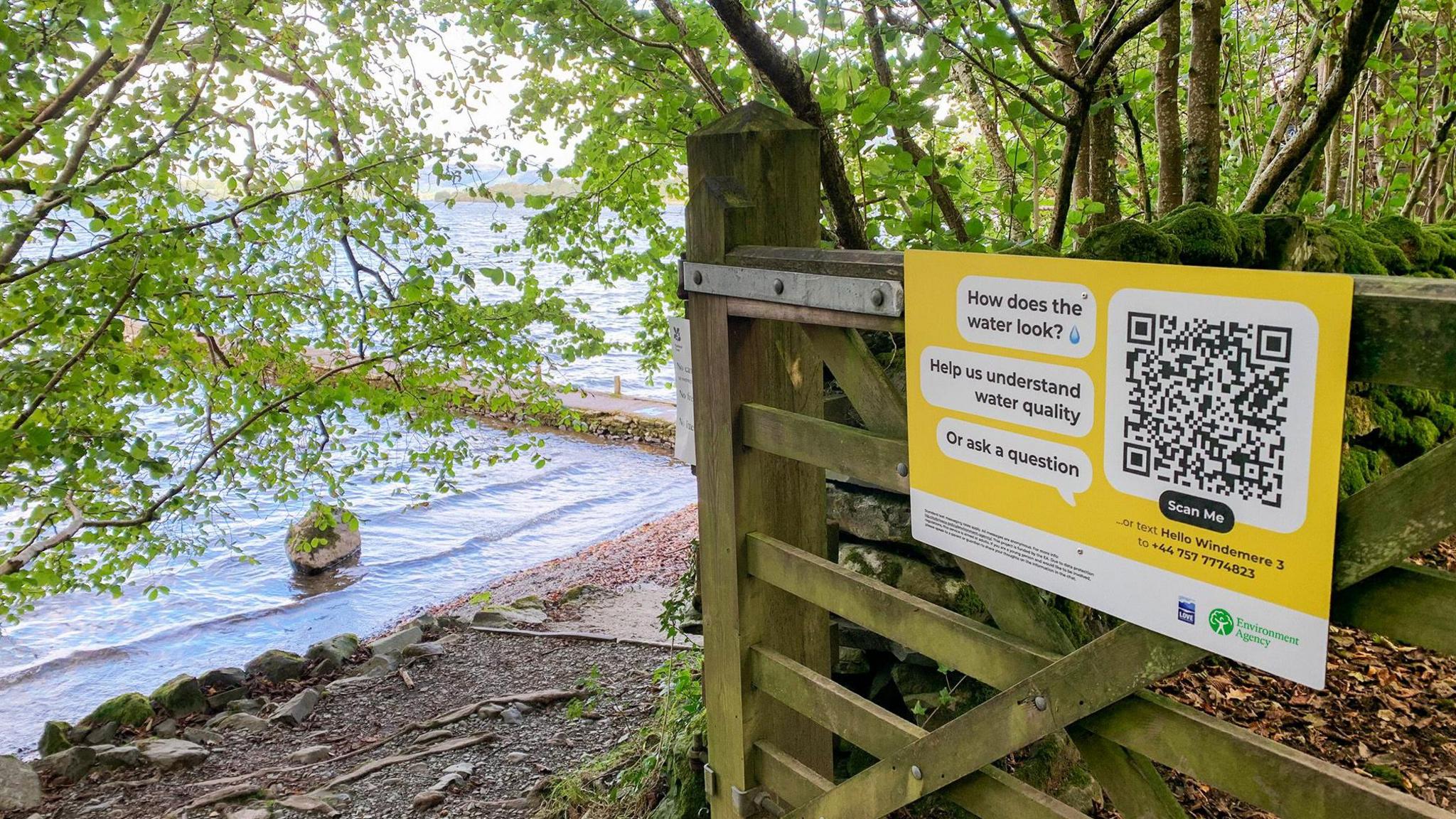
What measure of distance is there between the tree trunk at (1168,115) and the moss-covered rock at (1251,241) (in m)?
2.20

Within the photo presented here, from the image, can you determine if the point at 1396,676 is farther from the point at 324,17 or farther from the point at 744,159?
the point at 324,17

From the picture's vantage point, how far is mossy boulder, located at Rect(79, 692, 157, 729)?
9.30 metres

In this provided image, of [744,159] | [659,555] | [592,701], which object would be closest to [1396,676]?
[744,159]

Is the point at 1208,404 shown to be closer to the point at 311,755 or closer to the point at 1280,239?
the point at 1280,239

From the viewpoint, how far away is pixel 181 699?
9.88 meters

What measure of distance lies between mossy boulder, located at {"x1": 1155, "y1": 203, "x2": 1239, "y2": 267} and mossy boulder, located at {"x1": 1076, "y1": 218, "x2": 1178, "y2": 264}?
0.07m

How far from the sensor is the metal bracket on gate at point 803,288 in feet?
7.38

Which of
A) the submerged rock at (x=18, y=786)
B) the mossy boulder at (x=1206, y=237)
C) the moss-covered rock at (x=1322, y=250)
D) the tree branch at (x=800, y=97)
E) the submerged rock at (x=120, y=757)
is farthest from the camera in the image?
the submerged rock at (x=120, y=757)

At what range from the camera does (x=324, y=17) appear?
21.4 ft

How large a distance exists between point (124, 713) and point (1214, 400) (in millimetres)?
10786

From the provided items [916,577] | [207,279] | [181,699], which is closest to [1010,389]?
[916,577]

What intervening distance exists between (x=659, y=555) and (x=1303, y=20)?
12172 mm

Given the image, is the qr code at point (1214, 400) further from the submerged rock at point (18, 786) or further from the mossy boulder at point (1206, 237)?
the submerged rock at point (18, 786)

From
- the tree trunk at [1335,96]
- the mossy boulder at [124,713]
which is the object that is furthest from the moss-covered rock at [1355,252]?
the mossy boulder at [124,713]
